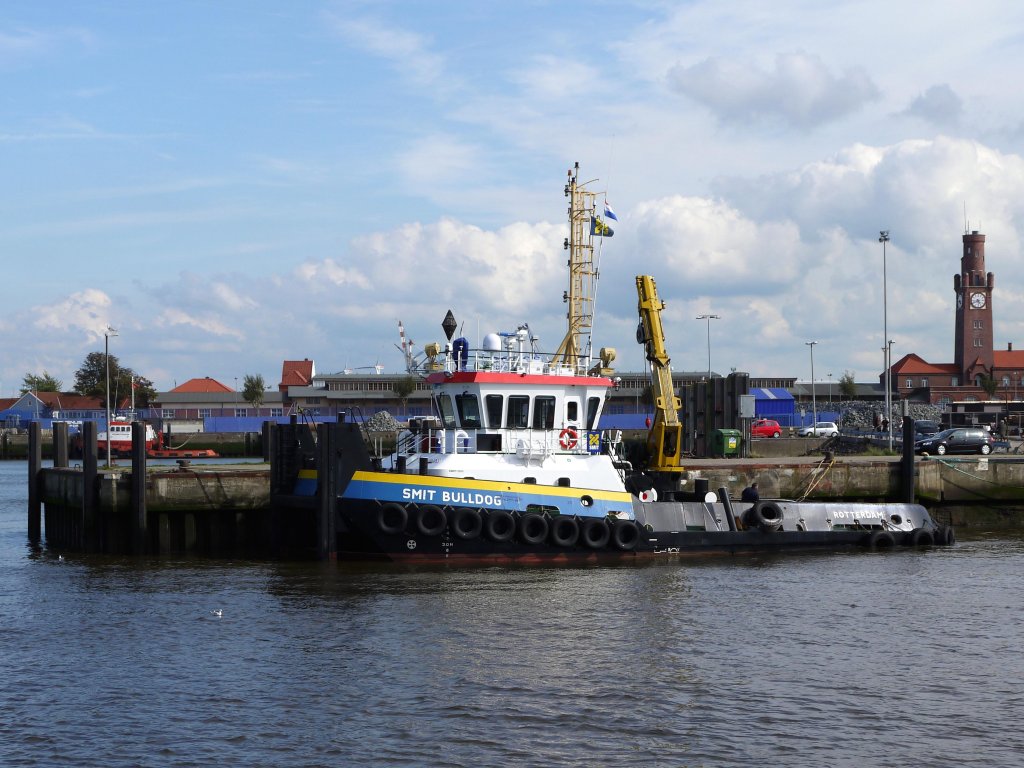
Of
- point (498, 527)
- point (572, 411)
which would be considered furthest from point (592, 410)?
point (498, 527)

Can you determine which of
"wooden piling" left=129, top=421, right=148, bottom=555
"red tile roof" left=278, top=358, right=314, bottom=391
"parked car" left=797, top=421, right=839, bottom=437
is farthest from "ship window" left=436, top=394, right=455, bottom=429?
"red tile roof" left=278, top=358, right=314, bottom=391

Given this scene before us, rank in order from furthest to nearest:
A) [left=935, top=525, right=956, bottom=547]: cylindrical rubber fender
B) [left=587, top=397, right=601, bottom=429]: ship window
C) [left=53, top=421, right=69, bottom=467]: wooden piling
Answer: [left=53, top=421, right=69, bottom=467]: wooden piling → [left=935, top=525, right=956, bottom=547]: cylindrical rubber fender → [left=587, top=397, right=601, bottom=429]: ship window

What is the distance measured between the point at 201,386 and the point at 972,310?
7825cm

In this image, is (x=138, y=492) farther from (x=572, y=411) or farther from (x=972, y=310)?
(x=972, y=310)

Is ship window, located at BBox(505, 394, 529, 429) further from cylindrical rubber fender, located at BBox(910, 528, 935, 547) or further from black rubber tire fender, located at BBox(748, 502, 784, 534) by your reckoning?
cylindrical rubber fender, located at BBox(910, 528, 935, 547)

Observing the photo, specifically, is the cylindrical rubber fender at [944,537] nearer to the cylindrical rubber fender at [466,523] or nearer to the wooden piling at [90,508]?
the cylindrical rubber fender at [466,523]

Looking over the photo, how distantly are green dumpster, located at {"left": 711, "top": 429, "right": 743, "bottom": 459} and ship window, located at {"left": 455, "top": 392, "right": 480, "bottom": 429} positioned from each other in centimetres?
1871

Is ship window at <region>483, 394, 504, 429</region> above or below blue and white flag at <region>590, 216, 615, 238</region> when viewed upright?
below

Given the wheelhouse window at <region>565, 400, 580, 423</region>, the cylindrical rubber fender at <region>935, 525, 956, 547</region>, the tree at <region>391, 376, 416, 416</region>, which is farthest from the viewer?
the tree at <region>391, 376, 416, 416</region>

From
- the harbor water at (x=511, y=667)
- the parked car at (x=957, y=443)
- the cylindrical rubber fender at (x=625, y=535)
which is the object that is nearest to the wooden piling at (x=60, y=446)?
the harbor water at (x=511, y=667)

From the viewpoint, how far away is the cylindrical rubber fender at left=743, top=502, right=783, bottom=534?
2672 centimetres

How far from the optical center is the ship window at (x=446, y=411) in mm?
24938

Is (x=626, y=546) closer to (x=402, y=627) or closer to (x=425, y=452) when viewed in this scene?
(x=425, y=452)

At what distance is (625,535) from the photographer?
25.0 meters
